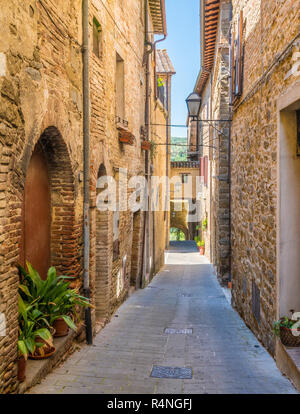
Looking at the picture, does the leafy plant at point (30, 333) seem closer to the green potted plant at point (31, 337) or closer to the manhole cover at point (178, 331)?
the green potted plant at point (31, 337)

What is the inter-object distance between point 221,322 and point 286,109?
4468 mm

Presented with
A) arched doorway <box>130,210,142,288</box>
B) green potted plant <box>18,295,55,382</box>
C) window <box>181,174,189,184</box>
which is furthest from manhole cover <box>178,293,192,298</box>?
window <box>181,174,189,184</box>

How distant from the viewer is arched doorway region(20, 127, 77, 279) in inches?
201

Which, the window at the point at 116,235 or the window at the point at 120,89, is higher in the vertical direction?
the window at the point at 120,89

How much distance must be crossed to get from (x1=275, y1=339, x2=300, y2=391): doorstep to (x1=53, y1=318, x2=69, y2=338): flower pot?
8.60 ft

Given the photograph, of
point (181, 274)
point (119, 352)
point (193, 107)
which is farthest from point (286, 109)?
point (181, 274)

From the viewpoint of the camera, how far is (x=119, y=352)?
224 inches

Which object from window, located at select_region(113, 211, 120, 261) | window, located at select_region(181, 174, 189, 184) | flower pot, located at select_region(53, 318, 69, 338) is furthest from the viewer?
window, located at select_region(181, 174, 189, 184)

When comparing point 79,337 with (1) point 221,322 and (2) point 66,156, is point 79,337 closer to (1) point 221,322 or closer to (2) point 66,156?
(2) point 66,156

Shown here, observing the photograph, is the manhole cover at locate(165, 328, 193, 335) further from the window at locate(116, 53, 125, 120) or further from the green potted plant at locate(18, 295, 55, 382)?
the window at locate(116, 53, 125, 120)

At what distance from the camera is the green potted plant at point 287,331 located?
466 centimetres

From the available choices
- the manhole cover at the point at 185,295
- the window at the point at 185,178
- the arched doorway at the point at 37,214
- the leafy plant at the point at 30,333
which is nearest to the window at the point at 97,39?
the arched doorway at the point at 37,214

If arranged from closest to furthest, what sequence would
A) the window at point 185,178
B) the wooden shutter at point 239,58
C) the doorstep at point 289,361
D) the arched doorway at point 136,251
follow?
the doorstep at point 289,361, the wooden shutter at point 239,58, the arched doorway at point 136,251, the window at point 185,178

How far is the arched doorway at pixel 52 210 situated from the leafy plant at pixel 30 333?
2.95 ft
